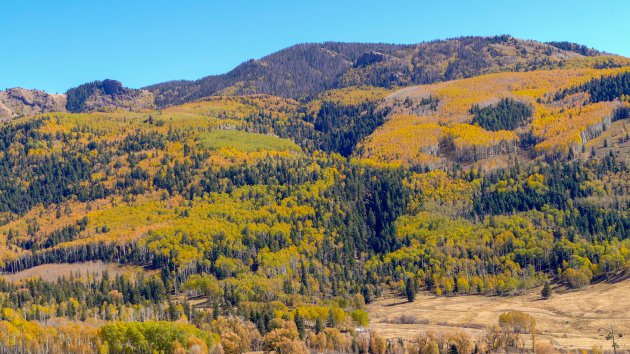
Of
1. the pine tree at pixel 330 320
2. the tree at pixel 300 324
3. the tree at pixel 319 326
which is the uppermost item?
the tree at pixel 300 324

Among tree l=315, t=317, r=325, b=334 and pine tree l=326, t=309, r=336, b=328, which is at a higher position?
tree l=315, t=317, r=325, b=334

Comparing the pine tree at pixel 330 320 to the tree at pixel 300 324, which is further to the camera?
the pine tree at pixel 330 320

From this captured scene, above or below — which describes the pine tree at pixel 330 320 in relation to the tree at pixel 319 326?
below

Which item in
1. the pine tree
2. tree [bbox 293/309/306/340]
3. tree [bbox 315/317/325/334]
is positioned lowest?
the pine tree

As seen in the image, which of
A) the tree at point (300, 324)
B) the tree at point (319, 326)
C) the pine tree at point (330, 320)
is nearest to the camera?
the tree at point (300, 324)

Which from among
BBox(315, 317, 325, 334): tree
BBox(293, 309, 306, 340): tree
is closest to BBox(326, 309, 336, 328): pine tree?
BBox(315, 317, 325, 334): tree

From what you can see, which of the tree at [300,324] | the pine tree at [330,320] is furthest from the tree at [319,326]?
the pine tree at [330,320]

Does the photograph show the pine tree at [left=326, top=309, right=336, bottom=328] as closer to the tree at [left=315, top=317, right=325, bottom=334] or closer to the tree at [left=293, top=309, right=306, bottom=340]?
the tree at [left=315, top=317, right=325, bottom=334]

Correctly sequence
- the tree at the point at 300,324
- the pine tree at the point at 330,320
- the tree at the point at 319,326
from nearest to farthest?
1. the tree at the point at 300,324
2. the tree at the point at 319,326
3. the pine tree at the point at 330,320

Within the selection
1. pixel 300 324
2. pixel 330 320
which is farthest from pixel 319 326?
pixel 330 320

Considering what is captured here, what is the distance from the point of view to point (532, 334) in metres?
163

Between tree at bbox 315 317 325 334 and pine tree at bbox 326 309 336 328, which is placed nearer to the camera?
tree at bbox 315 317 325 334

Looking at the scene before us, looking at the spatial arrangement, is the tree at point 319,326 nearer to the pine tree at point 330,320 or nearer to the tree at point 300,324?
the tree at point 300,324

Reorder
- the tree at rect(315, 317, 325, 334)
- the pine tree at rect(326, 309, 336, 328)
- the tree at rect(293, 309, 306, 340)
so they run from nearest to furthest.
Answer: the tree at rect(293, 309, 306, 340)
the tree at rect(315, 317, 325, 334)
the pine tree at rect(326, 309, 336, 328)
